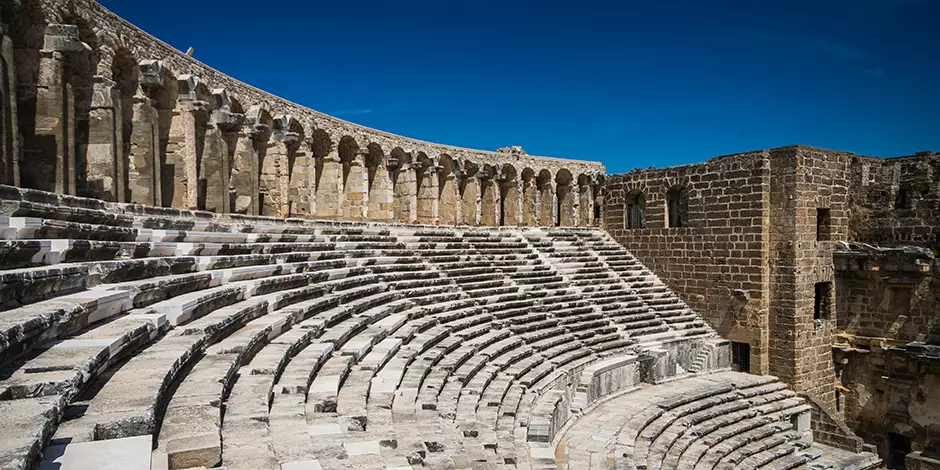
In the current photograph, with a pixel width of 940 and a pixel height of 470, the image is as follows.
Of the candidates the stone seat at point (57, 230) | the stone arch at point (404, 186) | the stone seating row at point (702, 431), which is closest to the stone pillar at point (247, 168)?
the stone arch at point (404, 186)

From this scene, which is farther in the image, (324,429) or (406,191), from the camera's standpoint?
(406,191)

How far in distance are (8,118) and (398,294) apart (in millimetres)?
7099

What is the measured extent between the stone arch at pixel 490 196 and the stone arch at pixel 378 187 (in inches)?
193

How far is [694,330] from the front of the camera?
18109mm

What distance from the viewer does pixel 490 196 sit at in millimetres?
25906

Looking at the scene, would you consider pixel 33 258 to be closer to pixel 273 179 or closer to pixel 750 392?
pixel 273 179

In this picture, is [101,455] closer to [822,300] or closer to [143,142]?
[143,142]

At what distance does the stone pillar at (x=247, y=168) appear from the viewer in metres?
15.6

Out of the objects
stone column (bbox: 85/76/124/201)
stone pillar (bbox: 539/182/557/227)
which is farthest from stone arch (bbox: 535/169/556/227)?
stone column (bbox: 85/76/124/201)

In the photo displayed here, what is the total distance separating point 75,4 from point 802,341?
18515 millimetres

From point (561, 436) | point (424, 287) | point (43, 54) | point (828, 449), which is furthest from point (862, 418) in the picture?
point (43, 54)

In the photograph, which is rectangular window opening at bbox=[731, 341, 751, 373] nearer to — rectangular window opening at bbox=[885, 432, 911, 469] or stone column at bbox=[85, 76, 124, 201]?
rectangular window opening at bbox=[885, 432, 911, 469]

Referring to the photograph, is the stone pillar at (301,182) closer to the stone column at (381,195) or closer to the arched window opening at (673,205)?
the stone column at (381,195)

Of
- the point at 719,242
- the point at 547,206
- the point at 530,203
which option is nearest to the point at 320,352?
the point at 719,242
